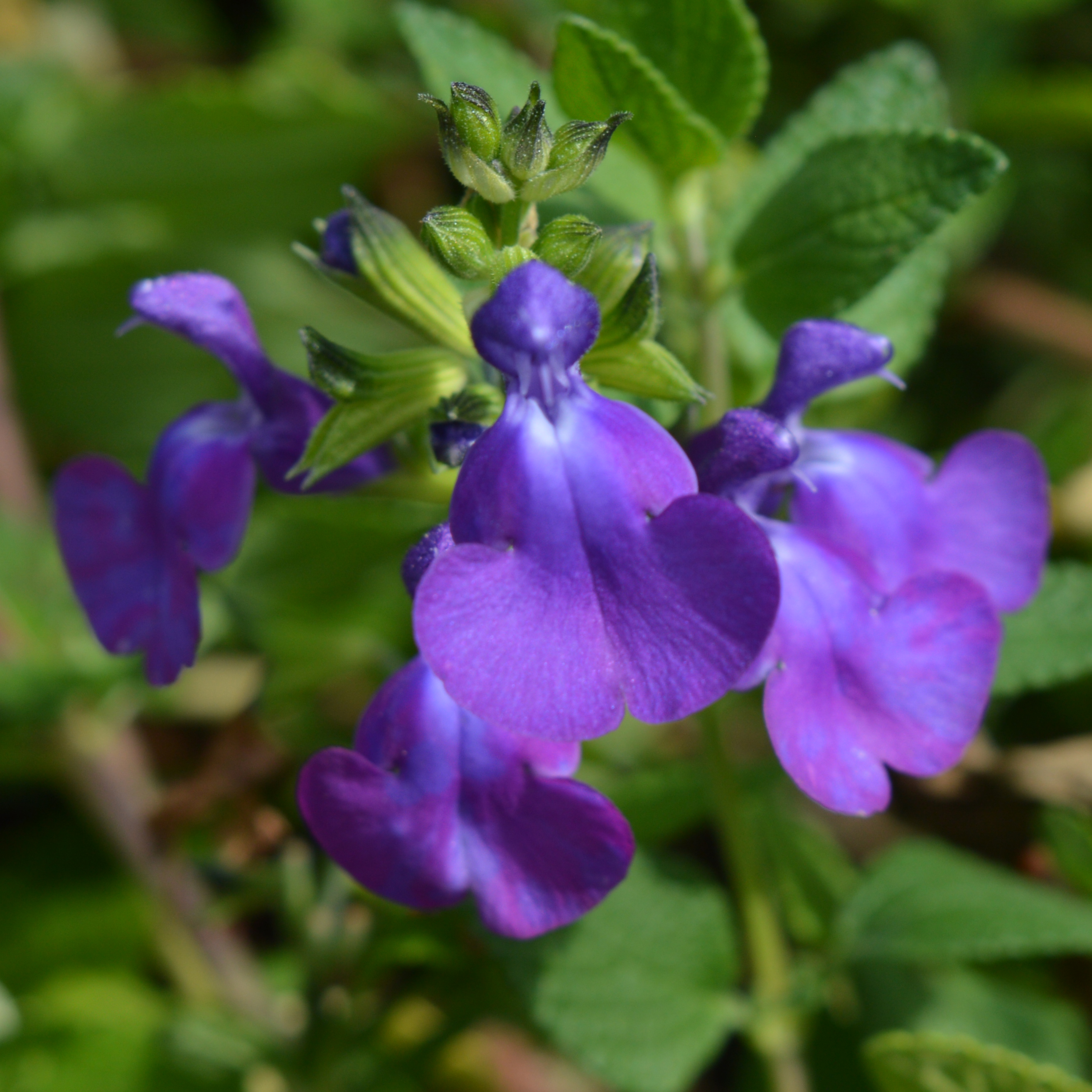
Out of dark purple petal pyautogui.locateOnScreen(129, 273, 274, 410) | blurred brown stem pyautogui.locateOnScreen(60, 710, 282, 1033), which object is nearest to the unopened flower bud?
dark purple petal pyautogui.locateOnScreen(129, 273, 274, 410)

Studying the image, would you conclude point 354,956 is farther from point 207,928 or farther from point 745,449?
point 745,449

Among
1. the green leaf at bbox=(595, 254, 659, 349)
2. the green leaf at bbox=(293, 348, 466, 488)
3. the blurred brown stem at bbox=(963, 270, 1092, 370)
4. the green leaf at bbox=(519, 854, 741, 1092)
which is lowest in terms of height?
the green leaf at bbox=(519, 854, 741, 1092)

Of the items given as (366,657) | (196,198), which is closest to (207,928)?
(366,657)

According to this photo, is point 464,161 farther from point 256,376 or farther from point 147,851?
point 147,851

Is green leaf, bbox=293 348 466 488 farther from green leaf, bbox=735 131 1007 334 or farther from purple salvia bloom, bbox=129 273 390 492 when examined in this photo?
green leaf, bbox=735 131 1007 334

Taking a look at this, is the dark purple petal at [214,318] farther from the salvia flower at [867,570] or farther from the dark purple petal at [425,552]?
the salvia flower at [867,570]
